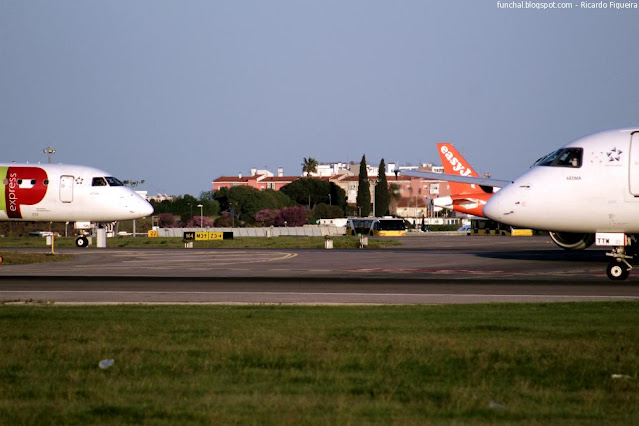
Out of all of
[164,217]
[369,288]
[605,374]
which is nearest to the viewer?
[605,374]

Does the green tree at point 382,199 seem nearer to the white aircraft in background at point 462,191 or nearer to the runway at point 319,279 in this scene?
the white aircraft in background at point 462,191

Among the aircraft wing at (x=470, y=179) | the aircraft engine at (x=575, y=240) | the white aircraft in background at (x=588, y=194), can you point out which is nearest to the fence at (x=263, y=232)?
the aircraft wing at (x=470, y=179)

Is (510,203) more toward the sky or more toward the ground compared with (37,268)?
more toward the sky

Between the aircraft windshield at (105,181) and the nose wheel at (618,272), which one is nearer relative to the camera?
the nose wheel at (618,272)

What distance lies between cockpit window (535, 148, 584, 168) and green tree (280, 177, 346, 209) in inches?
5918

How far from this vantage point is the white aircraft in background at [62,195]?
5209cm

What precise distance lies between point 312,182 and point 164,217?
57.9 meters

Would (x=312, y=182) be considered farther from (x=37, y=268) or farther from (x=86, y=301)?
(x=86, y=301)

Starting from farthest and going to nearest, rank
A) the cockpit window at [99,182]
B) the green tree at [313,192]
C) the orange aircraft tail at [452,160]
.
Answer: the green tree at [313,192] < the orange aircraft tail at [452,160] < the cockpit window at [99,182]

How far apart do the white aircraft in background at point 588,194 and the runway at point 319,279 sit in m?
Answer: 1.64

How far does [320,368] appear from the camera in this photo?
1108 centimetres

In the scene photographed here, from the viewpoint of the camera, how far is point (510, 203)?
29656 millimetres

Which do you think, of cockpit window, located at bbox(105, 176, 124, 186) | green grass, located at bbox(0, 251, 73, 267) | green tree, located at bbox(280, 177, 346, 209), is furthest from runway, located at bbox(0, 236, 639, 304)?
green tree, located at bbox(280, 177, 346, 209)

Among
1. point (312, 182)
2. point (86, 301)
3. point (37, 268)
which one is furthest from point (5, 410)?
point (312, 182)
